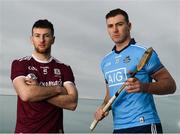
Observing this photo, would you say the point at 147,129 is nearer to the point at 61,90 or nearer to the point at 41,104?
the point at 61,90

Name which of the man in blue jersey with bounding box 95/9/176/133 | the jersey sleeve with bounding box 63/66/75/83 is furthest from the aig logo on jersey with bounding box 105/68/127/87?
the jersey sleeve with bounding box 63/66/75/83

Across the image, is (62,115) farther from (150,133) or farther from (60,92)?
(150,133)

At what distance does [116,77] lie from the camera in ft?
24.8

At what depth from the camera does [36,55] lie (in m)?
7.63

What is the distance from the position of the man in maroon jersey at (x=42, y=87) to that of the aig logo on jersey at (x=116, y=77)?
72 cm

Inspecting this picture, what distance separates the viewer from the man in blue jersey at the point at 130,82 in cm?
Answer: 716

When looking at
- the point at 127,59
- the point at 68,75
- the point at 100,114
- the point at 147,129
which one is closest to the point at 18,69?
the point at 68,75

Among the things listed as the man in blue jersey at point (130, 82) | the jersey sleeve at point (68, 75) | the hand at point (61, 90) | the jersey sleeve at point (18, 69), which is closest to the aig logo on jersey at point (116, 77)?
the man in blue jersey at point (130, 82)

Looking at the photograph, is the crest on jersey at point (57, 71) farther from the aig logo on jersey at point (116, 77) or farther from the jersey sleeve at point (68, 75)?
the aig logo on jersey at point (116, 77)

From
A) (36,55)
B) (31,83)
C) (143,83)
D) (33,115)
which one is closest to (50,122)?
(33,115)

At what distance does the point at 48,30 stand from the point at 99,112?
6.21ft

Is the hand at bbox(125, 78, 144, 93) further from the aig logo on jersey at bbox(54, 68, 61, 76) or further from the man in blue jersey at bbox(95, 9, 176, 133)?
the aig logo on jersey at bbox(54, 68, 61, 76)

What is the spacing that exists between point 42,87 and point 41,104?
31 centimetres

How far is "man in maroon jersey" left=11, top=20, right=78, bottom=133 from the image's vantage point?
23.5 ft
